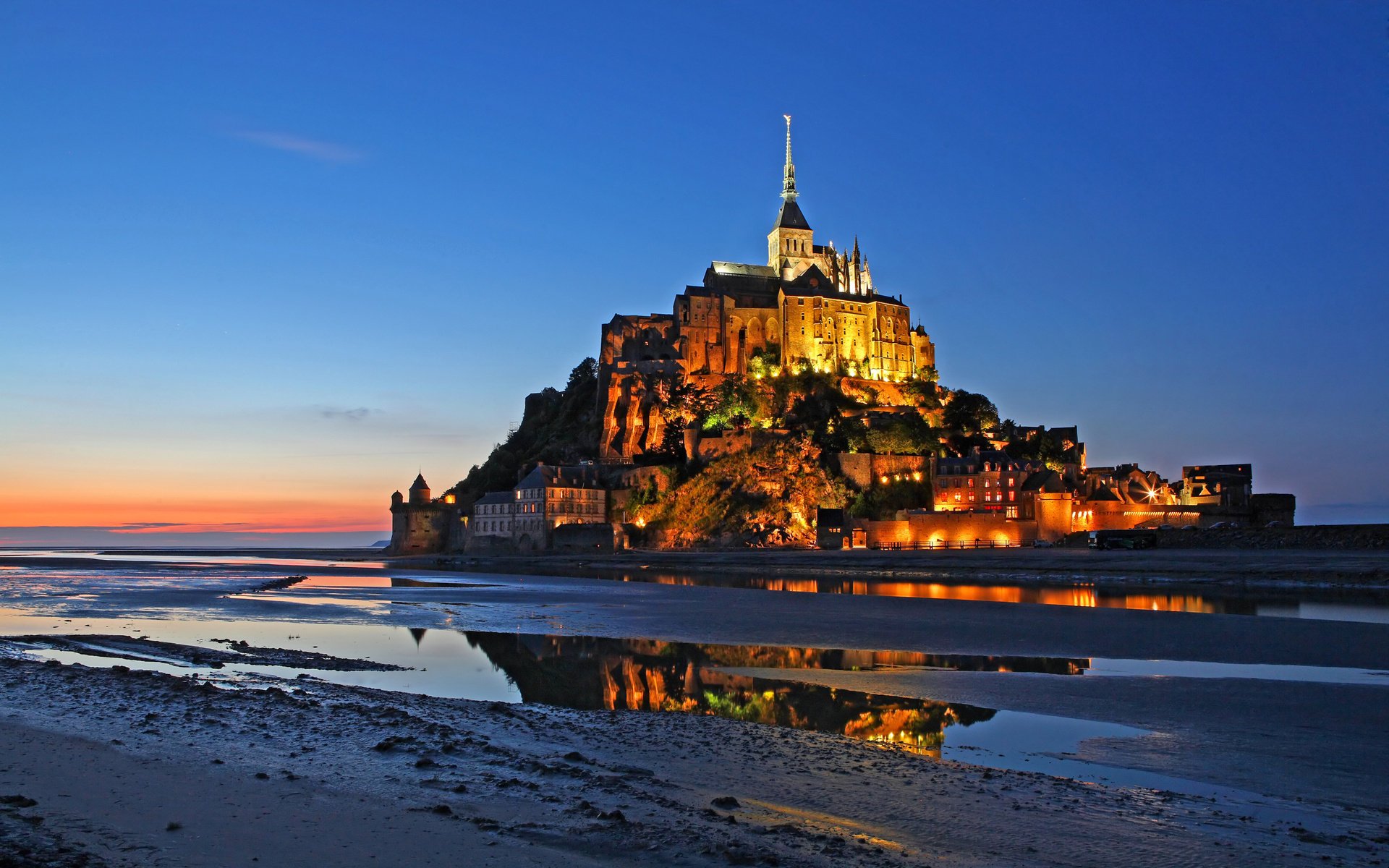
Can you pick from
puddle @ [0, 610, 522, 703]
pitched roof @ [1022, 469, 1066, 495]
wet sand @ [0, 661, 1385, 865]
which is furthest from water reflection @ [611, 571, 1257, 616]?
pitched roof @ [1022, 469, 1066, 495]

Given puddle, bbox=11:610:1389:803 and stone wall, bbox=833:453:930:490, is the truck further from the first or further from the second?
puddle, bbox=11:610:1389:803

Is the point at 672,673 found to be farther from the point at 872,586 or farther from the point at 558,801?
the point at 872,586

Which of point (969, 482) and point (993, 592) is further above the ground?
point (969, 482)

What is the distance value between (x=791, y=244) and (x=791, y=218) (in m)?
3.31

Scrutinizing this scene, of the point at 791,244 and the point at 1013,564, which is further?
the point at 791,244

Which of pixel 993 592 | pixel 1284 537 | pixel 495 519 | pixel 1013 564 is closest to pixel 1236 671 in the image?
pixel 993 592

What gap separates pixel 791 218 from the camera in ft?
328

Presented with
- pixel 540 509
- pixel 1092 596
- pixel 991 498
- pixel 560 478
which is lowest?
pixel 1092 596

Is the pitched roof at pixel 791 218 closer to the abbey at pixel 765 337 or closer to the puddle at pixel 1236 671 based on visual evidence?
the abbey at pixel 765 337

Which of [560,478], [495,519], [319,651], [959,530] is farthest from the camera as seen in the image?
[495,519]

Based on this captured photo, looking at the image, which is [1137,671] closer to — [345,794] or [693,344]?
[345,794]

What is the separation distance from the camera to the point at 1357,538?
4212 cm

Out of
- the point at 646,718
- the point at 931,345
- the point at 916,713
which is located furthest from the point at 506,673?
the point at 931,345

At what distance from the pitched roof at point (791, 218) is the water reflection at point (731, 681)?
85215 millimetres
